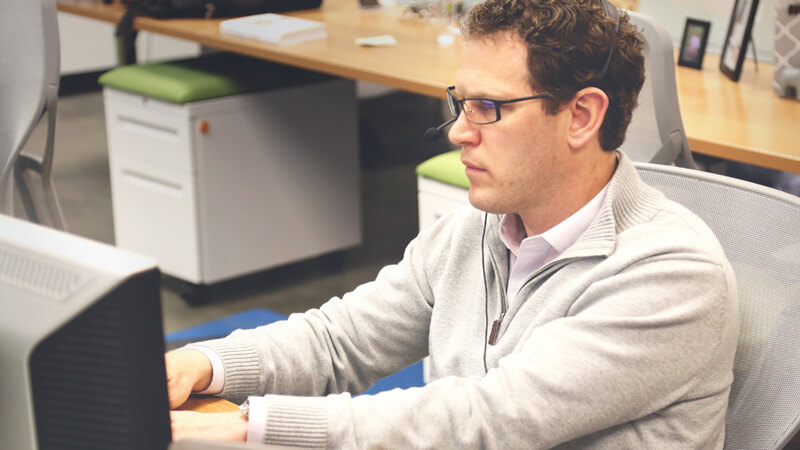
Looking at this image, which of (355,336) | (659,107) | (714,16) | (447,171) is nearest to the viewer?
(355,336)

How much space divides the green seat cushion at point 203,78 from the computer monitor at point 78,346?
2.29 metres

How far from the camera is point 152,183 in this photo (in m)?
3.08

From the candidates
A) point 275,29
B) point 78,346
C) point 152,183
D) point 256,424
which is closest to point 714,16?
point 275,29

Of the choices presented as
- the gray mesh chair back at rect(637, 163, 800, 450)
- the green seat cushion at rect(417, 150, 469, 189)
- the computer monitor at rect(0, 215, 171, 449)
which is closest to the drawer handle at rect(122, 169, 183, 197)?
the green seat cushion at rect(417, 150, 469, 189)

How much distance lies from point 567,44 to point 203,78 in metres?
2.09

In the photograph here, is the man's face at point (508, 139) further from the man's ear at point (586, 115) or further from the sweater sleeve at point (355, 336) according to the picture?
the sweater sleeve at point (355, 336)

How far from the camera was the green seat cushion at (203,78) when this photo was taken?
2.93 meters

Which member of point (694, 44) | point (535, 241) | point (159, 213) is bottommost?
point (159, 213)

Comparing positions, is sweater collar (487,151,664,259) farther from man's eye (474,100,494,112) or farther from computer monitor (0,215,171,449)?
computer monitor (0,215,171,449)

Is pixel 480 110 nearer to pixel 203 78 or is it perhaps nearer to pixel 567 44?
pixel 567 44

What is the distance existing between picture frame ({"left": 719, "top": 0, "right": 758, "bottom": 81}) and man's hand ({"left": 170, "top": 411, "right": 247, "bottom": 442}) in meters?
1.77

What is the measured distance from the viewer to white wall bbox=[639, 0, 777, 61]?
2.65m

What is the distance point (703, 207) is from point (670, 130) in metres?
0.68

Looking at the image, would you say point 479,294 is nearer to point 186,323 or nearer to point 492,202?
point 492,202
